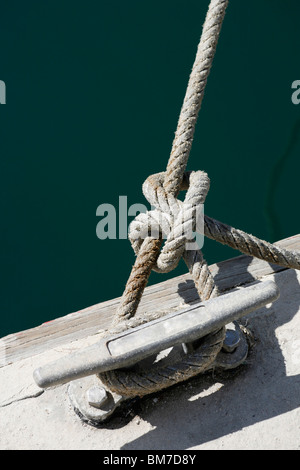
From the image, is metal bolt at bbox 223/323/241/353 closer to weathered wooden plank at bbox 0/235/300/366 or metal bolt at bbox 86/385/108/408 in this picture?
weathered wooden plank at bbox 0/235/300/366

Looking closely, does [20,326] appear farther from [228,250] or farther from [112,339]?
[112,339]

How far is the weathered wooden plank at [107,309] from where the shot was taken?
5.28ft

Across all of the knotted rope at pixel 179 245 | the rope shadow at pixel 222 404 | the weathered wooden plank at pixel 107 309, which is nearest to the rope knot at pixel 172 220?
the knotted rope at pixel 179 245

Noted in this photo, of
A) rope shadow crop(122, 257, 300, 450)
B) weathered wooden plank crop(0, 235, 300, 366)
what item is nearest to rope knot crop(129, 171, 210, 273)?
weathered wooden plank crop(0, 235, 300, 366)

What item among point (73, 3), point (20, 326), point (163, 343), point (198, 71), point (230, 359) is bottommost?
point (20, 326)

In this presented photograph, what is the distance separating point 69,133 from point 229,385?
225cm

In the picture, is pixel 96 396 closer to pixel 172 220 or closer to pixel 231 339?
pixel 231 339

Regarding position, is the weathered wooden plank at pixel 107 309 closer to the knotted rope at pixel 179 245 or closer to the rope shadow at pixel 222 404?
the knotted rope at pixel 179 245

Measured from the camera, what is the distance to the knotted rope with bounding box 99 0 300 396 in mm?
1310

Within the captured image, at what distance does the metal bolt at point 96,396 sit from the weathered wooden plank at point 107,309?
26 centimetres

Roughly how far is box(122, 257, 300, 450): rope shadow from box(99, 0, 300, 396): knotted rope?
0.11 meters

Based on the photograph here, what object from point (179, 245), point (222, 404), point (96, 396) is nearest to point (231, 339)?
point (222, 404)
